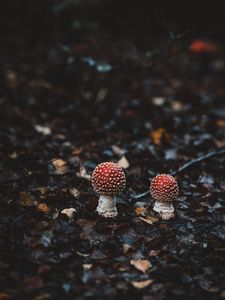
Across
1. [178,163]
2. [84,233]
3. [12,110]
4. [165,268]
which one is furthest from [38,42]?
[165,268]

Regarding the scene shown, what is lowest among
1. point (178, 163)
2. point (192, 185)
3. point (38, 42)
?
point (192, 185)

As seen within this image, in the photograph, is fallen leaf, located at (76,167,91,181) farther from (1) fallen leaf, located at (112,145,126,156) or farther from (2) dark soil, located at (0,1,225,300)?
(1) fallen leaf, located at (112,145,126,156)

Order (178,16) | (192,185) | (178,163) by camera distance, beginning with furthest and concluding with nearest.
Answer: (178,16) < (178,163) < (192,185)

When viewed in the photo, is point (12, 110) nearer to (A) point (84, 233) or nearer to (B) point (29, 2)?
(B) point (29, 2)

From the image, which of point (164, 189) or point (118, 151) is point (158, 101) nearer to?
point (118, 151)

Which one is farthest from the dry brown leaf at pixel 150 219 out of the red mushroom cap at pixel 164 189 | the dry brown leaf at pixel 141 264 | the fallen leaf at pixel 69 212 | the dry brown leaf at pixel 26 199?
the dry brown leaf at pixel 26 199
